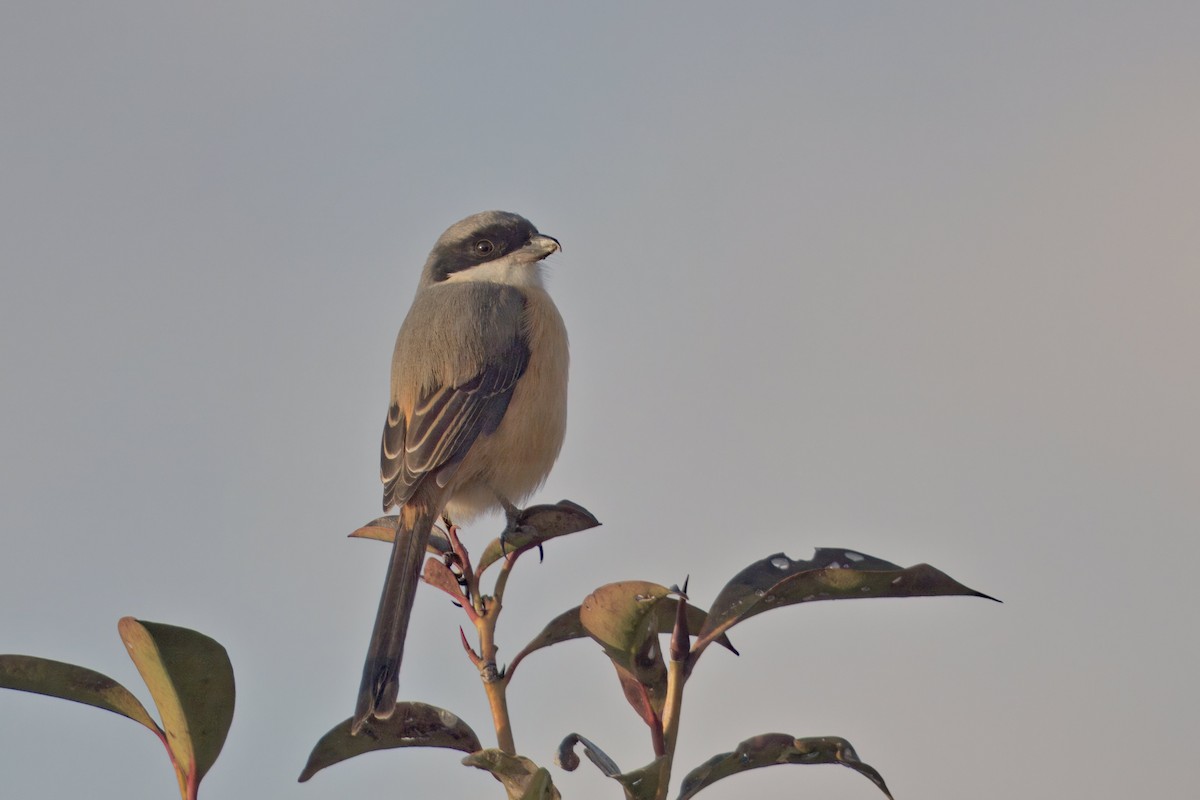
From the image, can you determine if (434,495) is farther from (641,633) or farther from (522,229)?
(641,633)

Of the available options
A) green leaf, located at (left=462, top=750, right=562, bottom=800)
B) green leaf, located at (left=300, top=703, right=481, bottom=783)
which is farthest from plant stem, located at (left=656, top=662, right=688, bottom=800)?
green leaf, located at (left=300, top=703, right=481, bottom=783)

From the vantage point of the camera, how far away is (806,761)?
2104 mm

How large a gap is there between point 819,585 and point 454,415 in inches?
107

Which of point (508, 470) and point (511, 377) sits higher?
point (511, 377)

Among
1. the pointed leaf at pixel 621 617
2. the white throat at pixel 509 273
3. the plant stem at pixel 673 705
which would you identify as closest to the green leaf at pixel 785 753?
the plant stem at pixel 673 705

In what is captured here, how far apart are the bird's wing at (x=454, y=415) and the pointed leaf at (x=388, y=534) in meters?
0.72

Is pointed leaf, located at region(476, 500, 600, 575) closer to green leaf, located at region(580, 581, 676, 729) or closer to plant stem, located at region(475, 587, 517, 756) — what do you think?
plant stem, located at region(475, 587, 517, 756)

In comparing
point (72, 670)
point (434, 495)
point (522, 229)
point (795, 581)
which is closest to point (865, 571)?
point (795, 581)

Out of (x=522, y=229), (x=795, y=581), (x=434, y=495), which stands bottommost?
(x=795, y=581)

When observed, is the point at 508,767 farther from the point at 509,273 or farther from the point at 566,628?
the point at 509,273

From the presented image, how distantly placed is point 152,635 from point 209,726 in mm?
185

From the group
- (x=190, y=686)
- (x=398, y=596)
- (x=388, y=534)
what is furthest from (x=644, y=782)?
(x=398, y=596)

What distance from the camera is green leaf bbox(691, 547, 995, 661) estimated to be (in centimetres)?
202

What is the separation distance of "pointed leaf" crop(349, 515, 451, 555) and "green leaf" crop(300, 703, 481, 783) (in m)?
0.90
